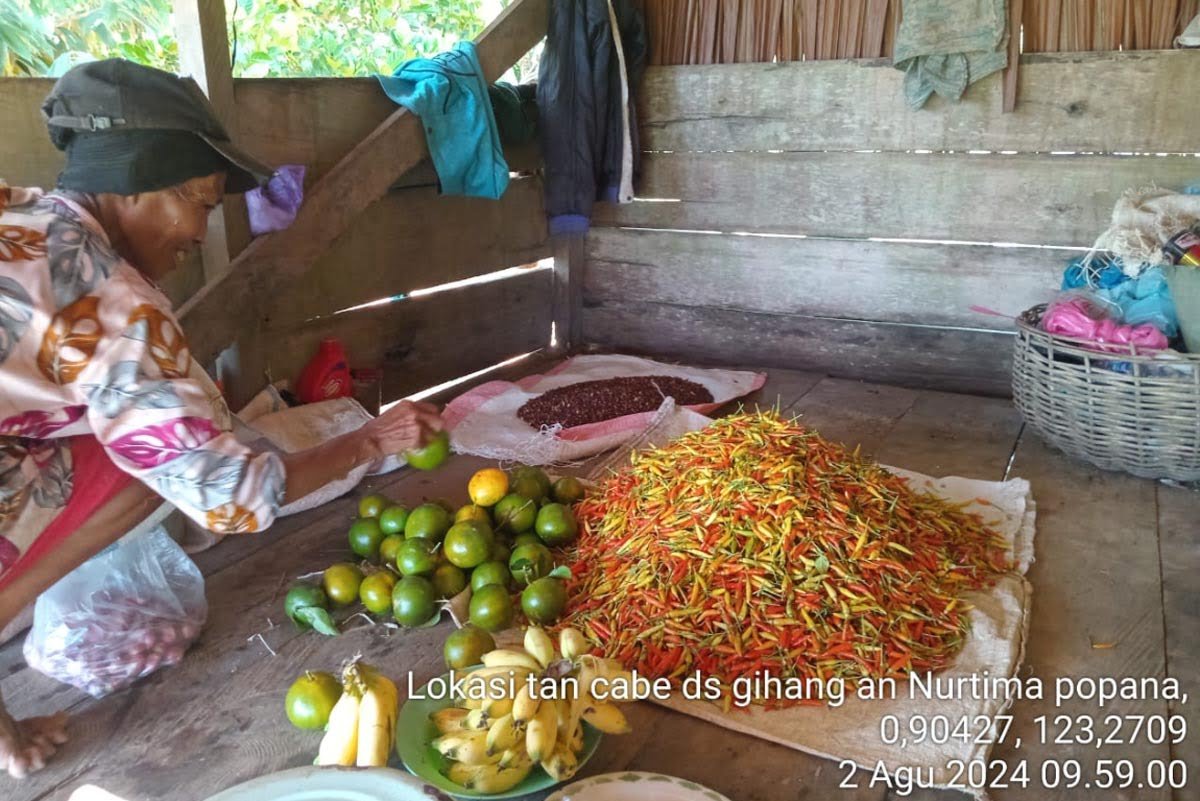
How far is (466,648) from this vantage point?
68.5 inches

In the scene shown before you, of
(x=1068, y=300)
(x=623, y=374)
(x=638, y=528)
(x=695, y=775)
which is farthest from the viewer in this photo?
(x=623, y=374)

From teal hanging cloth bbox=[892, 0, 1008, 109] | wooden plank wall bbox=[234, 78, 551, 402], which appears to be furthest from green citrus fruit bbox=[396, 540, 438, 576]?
teal hanging cloth bbox=[892, 0, 1008, 109]

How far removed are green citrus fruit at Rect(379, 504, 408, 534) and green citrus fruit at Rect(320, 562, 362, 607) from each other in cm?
17

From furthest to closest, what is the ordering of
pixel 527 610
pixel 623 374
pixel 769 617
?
pixel 623 374 → pixel 527 610 → pixel 769 617

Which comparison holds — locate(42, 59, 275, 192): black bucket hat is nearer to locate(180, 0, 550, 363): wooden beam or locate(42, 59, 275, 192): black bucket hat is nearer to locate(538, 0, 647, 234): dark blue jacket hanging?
locate(180, 0, 550, 363): wooden beam

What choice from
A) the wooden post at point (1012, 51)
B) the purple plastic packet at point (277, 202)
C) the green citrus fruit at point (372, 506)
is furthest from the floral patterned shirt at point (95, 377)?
the wooden post at point (1012, 51)

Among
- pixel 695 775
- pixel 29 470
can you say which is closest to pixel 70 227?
pixel 29 470

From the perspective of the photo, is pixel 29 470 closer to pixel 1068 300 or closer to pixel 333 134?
pixel 333 134

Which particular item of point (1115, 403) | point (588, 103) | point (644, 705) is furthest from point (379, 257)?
point (1115, 403)

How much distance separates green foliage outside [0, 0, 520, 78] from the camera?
8.55 feet

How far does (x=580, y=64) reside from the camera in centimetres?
379

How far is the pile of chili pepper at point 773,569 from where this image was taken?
1834 mm

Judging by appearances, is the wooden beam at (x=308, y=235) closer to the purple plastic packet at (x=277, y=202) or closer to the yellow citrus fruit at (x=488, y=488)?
the purple plastic packet at (x=277, y=202)

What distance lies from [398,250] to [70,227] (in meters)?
2.10
